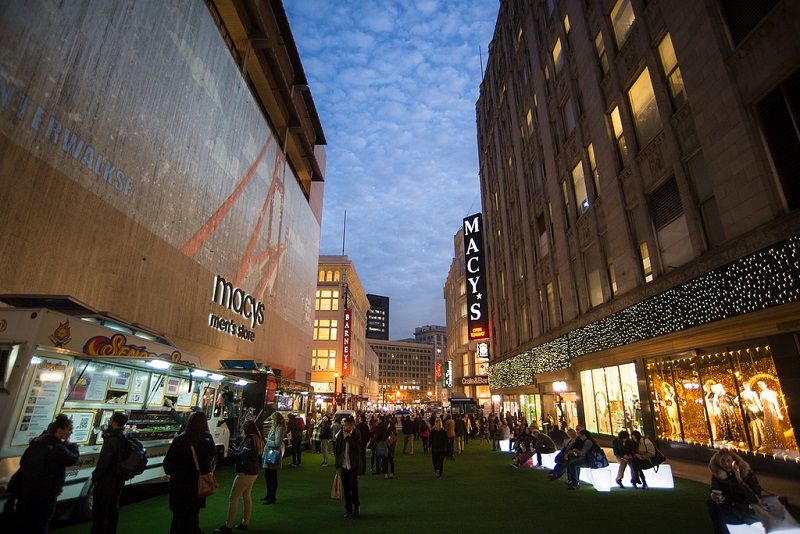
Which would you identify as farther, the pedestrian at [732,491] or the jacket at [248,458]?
the jacket at [248,458]

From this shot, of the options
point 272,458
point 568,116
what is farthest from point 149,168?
point 568,116

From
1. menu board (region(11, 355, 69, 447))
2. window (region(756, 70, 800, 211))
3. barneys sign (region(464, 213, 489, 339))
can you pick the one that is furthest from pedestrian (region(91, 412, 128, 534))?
barneys sign (region(464, 213, 489, 339))

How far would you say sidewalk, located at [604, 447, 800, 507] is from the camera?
27.7ft

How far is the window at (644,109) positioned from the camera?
48.2 ft

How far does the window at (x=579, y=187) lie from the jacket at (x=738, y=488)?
15.8 m

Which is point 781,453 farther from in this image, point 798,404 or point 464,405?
point 464,405

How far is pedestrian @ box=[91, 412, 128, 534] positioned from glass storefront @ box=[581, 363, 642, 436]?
51.8ft

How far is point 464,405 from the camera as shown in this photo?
40.6 metres

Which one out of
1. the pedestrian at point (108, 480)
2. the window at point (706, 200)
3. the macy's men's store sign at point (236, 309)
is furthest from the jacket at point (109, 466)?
the macy's men's store sign at point (236, 309)

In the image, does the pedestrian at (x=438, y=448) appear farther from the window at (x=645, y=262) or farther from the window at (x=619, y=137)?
the window at (x=619, y=137)

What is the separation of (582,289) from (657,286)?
6435 mm

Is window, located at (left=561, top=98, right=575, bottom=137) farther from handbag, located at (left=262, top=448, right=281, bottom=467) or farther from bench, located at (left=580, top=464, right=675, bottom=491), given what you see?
handbag, located at (left=262, top=448, right=281, bottom=467)

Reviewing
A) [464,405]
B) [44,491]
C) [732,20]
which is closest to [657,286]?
[732,20]

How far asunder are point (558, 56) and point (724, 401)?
19183mm
